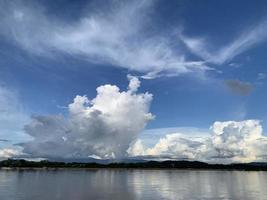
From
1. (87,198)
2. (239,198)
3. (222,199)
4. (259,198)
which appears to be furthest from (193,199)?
(87,198)

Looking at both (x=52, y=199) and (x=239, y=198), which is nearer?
(x=52, y=199)

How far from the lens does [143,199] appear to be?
90.2 m

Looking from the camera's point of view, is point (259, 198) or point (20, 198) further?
point (259, 198)

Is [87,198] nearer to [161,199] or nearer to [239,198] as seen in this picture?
[161,199]

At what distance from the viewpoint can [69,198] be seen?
91562 mm

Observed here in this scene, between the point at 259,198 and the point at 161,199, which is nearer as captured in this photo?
the point at 161,199

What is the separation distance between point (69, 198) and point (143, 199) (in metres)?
18.8

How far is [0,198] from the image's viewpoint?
88438 millimetres

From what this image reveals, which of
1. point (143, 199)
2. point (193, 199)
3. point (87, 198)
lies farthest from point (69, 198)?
point (193, 199)

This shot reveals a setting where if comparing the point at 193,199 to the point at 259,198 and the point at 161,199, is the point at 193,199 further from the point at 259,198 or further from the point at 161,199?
the point at 259,198

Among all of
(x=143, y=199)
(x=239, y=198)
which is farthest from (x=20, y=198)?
(x=239, y=198)

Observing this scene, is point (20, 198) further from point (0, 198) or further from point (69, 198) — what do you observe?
point (69, 198)

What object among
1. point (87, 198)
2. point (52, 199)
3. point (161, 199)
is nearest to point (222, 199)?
point (161, 199)

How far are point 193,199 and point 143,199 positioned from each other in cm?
1254
